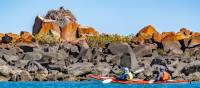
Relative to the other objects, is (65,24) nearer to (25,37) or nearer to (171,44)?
(25,37)

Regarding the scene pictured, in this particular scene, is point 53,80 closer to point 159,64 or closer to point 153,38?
point 159,64

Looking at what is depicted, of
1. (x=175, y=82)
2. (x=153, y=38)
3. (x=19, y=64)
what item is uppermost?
(x=153, y=38)

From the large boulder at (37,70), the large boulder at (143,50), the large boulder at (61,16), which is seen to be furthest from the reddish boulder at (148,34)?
the large boulder at (37,70)

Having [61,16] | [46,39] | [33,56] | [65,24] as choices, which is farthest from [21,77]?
[61,16]

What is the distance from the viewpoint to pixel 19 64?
7775 cm

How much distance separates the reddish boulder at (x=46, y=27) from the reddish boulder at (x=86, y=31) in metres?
4.94

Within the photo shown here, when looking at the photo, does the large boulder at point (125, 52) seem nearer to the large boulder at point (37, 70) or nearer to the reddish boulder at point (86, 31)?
the large boulder at point (37, 70)

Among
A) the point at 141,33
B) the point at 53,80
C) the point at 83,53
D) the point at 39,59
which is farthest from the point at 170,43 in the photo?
the point at 53,80

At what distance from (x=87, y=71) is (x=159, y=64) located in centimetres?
1187

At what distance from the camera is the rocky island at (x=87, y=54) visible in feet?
229

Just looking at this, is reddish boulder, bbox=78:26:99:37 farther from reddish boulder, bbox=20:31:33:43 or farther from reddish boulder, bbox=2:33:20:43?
reddish boulder, bbox=2:33:20:43

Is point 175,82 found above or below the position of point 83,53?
below

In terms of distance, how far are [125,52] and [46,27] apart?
39256 mm

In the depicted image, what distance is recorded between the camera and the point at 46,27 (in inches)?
4626
